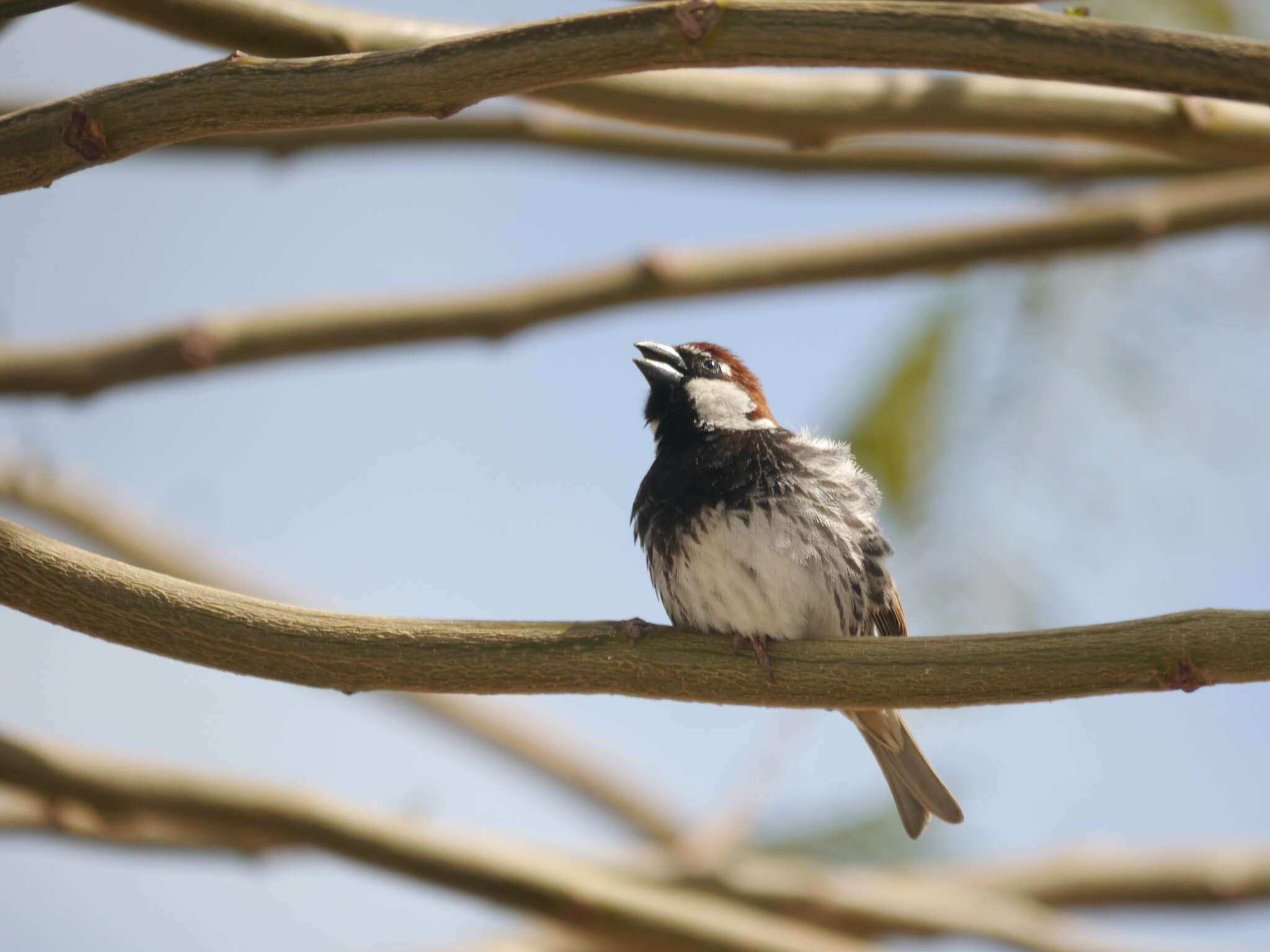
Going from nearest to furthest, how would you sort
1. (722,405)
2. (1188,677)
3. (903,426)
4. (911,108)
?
(1188,677)
(911,108)
(722,405)
(903,426)

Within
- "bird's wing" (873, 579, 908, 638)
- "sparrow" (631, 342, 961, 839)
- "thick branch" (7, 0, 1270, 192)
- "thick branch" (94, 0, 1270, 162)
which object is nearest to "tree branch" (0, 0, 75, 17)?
"thick branch" (7, 0, 1270, 192)

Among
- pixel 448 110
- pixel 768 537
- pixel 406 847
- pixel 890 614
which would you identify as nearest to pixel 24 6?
pixel 448 110

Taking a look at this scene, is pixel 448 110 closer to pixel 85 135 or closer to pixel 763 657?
pixel 85 135

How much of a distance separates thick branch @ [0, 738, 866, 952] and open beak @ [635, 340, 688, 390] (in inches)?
60.1

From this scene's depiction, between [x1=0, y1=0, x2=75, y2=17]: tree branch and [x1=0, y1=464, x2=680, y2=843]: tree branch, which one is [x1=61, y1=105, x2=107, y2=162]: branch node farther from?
[x1=0, y1=464, x2=680, y2=843]: tree branch

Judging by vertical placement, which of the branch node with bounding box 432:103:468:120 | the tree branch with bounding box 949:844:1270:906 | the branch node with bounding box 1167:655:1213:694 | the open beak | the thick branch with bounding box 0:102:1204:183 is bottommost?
the branch node with bounding box 1167:655:1213:694

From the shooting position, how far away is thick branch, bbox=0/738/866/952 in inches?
147

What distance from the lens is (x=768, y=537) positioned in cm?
345

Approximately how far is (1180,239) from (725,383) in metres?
1.65

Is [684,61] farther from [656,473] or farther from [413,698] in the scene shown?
[413,698]

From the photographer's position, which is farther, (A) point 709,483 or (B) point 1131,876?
(B) point 1131,876

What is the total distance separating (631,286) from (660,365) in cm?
32

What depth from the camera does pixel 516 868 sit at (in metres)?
3.77

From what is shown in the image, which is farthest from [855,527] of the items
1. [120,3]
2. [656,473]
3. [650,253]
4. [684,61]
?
[120,3]
